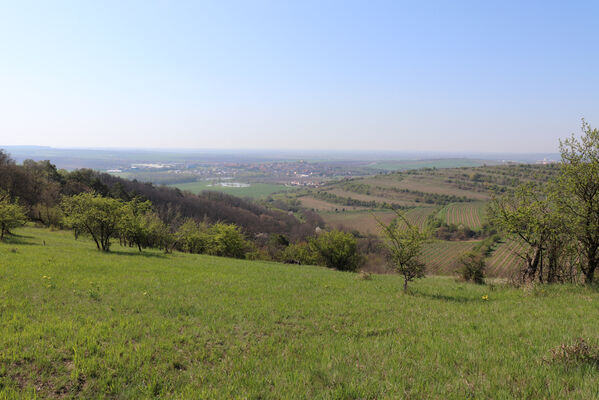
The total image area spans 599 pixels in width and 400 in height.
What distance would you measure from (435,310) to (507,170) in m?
182

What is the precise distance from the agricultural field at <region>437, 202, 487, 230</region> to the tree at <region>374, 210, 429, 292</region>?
93.0m

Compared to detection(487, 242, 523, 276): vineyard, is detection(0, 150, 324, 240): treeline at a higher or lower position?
higher

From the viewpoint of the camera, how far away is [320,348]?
6.89 meters

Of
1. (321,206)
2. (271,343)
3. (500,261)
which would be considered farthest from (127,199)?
(321,206)

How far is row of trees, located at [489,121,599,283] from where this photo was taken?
43.7 ft

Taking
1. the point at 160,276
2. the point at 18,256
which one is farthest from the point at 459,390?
the point at 18,256

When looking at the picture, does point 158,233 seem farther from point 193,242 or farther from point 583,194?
point 583,194

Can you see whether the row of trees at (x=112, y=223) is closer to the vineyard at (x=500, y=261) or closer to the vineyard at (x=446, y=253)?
the vineyard at (x=446, y=253)

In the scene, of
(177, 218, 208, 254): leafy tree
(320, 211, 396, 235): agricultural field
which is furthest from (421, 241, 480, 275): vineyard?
(177, 218, 208, 254): leafy tree

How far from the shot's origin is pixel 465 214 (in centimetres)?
11031

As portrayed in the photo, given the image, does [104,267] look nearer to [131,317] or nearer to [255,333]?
[131,317]

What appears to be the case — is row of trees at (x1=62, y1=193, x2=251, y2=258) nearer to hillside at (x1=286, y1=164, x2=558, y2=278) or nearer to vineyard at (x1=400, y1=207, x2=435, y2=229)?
hillside at (x1=286, y1=164, x2=558, y2=278)

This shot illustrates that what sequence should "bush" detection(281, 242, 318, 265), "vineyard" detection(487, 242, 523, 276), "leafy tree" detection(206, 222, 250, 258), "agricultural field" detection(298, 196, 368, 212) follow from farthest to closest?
"agricultural field" detection(298, 196, 368, 212) < "vineyard" detection(487, 242, 523, 276) < "bush" detection(281, 242, 318, 265) < "leafy tree" detection(206, 222, 250, 258)

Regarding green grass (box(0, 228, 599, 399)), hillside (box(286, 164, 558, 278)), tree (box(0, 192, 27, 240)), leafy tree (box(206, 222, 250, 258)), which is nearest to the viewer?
green grass (box(0, 228, 599, 399))
